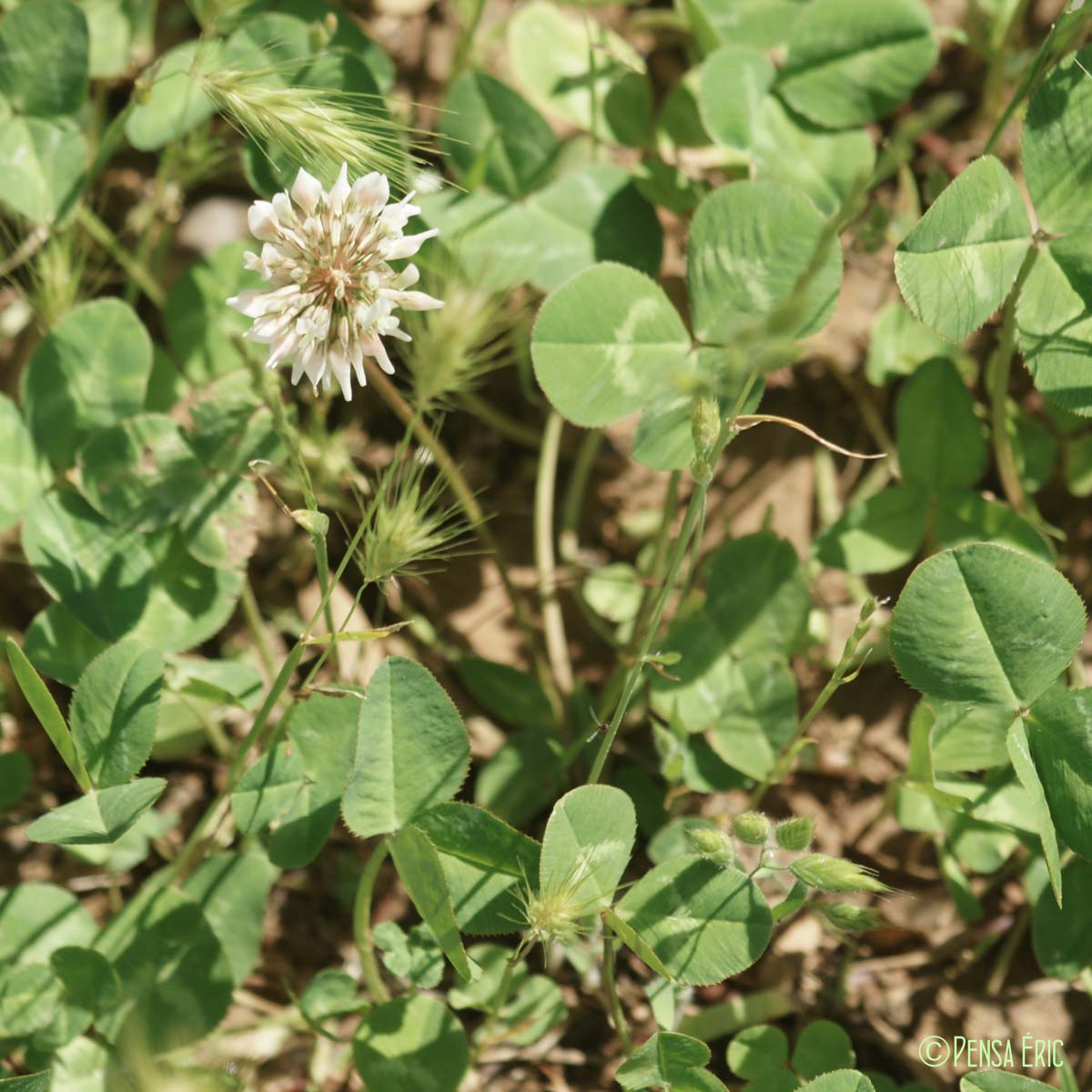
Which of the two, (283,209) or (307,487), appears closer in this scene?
(307,487)

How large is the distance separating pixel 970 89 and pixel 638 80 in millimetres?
899

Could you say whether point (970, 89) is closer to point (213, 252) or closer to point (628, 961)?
point (213, 252)

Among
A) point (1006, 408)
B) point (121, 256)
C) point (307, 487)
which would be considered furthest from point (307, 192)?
point (1006, 408)

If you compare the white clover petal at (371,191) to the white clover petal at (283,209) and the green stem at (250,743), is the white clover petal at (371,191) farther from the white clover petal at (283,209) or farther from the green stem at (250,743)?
the green stem at (250,743)

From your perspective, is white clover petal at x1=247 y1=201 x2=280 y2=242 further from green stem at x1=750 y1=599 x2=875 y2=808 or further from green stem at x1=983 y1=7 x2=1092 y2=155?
green stem at x1=983 y1=7 x2=1092 y2=155

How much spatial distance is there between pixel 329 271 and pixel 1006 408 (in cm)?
127

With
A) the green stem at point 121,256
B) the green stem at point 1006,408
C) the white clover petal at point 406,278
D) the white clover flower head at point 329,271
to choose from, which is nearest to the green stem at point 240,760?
the white clover flower head at point 329,271

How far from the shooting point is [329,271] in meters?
1.51

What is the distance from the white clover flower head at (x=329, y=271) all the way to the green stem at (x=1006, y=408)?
0.94 metres

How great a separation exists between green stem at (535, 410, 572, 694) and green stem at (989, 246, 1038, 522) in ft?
2.55

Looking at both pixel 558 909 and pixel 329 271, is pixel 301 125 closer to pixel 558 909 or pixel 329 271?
pixel 329 271

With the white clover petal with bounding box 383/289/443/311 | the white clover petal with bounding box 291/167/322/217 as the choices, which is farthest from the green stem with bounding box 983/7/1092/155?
the white clover petal with bounding box 291/167/322/217

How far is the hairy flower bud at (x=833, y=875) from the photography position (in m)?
A: 1.38

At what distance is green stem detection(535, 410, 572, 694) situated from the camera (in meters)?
2.21
